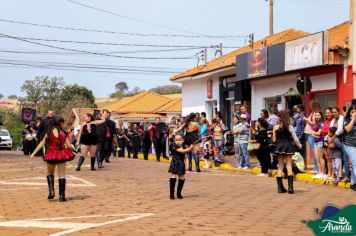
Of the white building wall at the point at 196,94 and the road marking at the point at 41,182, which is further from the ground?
the white building wall at the point at 196,94

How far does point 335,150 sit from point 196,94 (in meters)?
20.8

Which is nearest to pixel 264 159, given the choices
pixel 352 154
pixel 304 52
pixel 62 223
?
pixel 352 154

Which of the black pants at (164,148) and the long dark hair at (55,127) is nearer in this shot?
the long dark hair at (55,127)

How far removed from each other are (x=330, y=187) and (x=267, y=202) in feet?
11.5

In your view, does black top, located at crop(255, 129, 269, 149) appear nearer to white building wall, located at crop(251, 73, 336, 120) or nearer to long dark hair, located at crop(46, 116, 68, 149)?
white building wall, located at crop(251, 73, 336, 120)

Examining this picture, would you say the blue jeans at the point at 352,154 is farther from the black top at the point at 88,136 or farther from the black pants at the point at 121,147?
the black pants at the point at 121,147

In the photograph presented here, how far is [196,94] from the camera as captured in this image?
34156 millimetres

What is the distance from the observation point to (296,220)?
28.7ft

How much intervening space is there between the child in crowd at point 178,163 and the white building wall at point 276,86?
10.6 meters

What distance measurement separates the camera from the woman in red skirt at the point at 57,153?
1107 cm

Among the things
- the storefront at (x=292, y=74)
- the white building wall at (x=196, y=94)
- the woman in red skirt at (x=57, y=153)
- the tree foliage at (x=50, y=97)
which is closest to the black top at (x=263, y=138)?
the storefront at (x=292, y=74)

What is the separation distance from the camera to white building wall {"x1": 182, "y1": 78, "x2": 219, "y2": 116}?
3118cm

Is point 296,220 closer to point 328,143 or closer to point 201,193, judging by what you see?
point 201,193

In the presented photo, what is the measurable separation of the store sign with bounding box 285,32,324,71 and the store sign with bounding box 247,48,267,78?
177 centimetres
